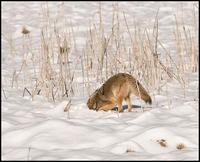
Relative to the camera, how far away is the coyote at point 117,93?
4055 mm

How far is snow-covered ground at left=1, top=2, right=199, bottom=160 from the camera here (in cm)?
301

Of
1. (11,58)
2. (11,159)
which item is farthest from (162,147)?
(11,58)

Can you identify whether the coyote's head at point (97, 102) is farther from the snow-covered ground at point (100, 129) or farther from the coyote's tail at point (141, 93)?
the coyote's tail at point (141, 93)

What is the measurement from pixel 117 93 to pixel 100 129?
670 millimetres

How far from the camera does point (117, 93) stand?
13.4 feet

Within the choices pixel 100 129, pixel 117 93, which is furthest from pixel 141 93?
pixel 100 129

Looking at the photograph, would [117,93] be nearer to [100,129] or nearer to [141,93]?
[141,93]

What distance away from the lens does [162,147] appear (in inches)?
124

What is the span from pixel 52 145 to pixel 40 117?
771 millimetres

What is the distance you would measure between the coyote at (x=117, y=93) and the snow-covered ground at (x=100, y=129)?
7cm

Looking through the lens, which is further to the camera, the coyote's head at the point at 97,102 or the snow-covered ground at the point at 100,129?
the coyote's head at the point at 97,102

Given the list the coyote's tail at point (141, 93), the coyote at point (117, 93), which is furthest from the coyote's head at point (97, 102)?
the coyote's tail at point (141, 93)

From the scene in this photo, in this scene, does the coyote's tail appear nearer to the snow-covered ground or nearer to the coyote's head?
the snow-covered ground

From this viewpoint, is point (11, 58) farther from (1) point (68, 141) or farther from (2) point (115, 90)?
(1) point (68, 141)
